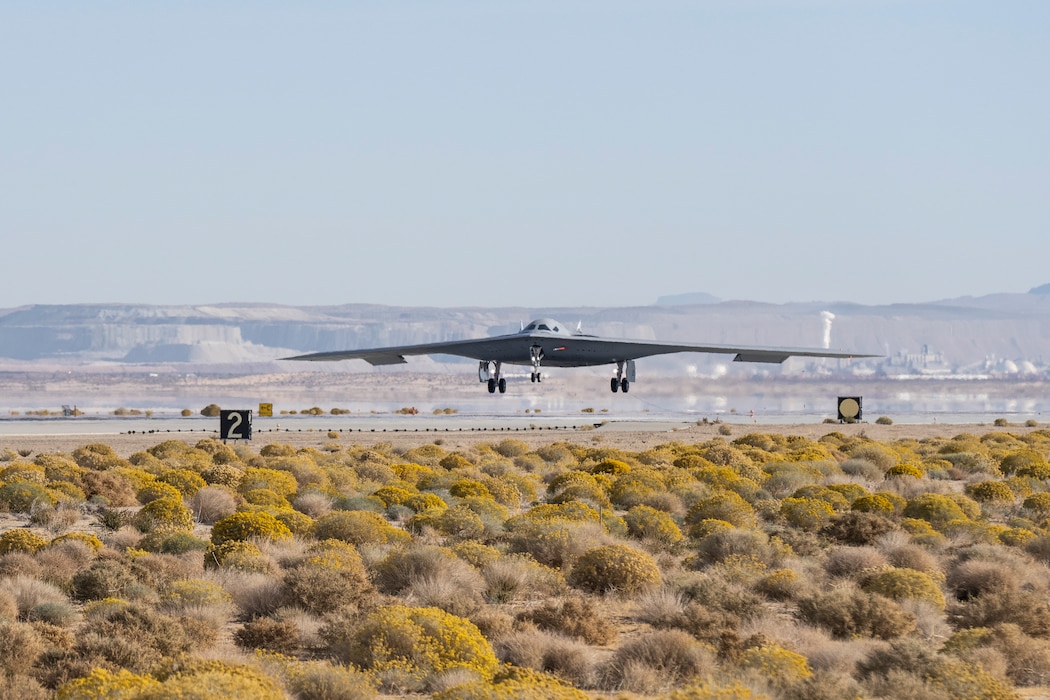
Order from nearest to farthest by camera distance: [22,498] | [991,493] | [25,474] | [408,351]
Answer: [22,498], [991,493], [25,474], [408,351]

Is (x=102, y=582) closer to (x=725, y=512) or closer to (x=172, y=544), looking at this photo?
(x=172, y=544)

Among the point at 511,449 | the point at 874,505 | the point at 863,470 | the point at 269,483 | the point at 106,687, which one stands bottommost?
the point at 511,449

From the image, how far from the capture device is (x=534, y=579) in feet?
68.4

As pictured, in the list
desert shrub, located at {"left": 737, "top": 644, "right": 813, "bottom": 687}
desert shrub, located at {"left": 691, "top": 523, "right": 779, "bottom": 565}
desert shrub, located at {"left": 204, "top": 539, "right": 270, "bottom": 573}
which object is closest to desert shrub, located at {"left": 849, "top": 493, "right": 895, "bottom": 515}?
desert shrub, located at {"left": 691, "top": 523, "right": 779, "bottom": 565}

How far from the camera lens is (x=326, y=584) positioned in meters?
19.0

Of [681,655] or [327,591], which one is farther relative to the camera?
[327,591]

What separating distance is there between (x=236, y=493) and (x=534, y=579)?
15.5 m

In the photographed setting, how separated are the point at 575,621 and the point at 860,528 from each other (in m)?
11.3

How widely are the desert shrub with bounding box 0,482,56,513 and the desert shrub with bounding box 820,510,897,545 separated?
722 inches

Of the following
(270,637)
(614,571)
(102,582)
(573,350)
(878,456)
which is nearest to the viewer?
(270,637)

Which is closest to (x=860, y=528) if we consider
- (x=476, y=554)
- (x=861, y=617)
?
(x=476, y=554)

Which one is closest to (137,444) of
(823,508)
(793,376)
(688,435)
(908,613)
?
(688,435)

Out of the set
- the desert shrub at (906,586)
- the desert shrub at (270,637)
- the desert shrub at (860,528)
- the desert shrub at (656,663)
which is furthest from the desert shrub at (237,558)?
the desert shrub at (860,528)

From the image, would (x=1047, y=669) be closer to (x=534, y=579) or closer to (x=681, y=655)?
(x=681, y=655)
